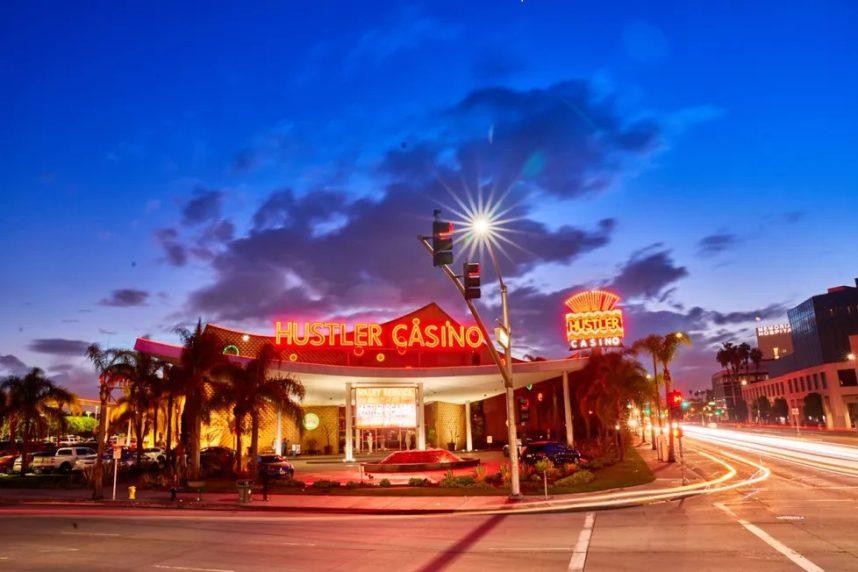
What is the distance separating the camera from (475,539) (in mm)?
15656

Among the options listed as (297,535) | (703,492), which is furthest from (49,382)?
(703,492)

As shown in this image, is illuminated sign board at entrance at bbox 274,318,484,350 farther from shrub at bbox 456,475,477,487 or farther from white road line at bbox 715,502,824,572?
white road line at bbox 715,502,824,572

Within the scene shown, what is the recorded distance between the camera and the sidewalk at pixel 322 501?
23.1 metres

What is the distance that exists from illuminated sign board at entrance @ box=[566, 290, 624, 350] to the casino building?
1429cm

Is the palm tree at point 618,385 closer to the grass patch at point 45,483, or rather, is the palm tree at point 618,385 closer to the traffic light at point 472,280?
the traffic light at point 472,280

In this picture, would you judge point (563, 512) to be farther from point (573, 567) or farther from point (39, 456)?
point (39, 456)

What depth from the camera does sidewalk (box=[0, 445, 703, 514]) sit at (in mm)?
23109

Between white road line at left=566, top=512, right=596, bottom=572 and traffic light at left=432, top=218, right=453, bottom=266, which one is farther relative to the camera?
traffic light at left=432, top=218, right=453, bottom=266

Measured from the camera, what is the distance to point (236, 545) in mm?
15695

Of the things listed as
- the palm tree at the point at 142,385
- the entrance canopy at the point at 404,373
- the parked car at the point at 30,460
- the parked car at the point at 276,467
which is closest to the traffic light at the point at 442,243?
the parked car at the point at 276,467

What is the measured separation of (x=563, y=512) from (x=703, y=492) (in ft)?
24.0

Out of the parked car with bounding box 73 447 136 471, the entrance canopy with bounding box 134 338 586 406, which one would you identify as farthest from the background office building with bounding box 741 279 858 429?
the parked car with bounding box 73 447 136 471

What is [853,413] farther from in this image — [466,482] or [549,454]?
[466,482]

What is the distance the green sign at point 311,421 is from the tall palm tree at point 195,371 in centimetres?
3292
